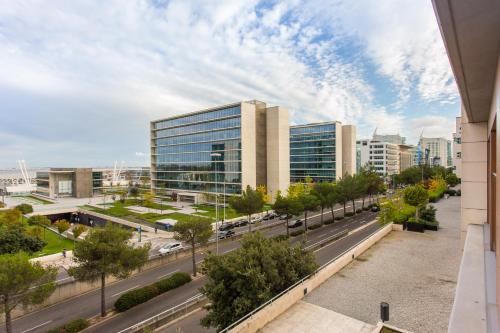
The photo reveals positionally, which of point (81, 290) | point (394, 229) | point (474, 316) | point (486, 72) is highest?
point (486, 72)

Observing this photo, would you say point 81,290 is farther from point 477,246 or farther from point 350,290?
point 477,246

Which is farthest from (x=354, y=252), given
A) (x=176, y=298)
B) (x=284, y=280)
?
(x=176, y=298)

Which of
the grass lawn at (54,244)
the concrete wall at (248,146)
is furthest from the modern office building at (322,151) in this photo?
the grass lawn at (54,244)

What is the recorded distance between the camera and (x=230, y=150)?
56.9m

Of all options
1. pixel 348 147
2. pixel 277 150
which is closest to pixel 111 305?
pixel 277 150

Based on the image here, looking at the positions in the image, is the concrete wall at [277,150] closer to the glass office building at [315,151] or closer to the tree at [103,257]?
the glass office building at [315,151]

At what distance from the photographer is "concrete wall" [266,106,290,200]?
5719cm

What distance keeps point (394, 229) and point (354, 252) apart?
34.5 feet

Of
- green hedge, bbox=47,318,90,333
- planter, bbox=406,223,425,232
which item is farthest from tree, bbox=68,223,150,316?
planter, bbox=406,223,425,232

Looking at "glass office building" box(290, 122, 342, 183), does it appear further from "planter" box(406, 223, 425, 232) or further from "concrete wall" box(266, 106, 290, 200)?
"planter" box(406, 223, 425, 232)

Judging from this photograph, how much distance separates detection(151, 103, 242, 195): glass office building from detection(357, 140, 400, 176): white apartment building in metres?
70.4

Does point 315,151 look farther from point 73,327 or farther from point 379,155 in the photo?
point 73,327

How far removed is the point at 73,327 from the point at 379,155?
114867mm

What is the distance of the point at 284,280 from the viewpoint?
12.4 metres
